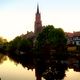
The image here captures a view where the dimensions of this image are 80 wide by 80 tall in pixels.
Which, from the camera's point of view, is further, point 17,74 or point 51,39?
point 51,39

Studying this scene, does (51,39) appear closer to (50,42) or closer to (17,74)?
(50,42)

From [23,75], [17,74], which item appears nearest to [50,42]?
[17,74]

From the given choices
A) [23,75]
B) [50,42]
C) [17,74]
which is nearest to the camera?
[23,75]

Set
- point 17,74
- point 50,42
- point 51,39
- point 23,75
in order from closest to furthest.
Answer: point 23,75, point 17,74, point 51,39, point 50,42

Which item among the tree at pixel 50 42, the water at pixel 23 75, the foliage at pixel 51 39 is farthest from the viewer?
the foliage at pixel 51 39

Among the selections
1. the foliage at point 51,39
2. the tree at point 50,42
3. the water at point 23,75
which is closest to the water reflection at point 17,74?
the water at point 23,75

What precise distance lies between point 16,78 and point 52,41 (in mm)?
45935

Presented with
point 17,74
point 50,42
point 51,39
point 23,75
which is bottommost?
point 23,75

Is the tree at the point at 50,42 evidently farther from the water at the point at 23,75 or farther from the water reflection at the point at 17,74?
the water at the point at 23,75

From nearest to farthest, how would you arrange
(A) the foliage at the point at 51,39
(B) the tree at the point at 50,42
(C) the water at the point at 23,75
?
1. (C) the water at the point at 23,75
2. (B) the tree at the point at 50,42
3. (A) the foliage at the point at 51,39

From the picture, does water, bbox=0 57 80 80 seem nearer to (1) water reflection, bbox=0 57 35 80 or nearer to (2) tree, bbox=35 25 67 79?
(1) water reflection, bbox=0 57 35 80

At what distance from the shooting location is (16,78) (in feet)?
149

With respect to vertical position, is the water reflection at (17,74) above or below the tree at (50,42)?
below

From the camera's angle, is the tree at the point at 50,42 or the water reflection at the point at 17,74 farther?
the tree at the point at 50,42
